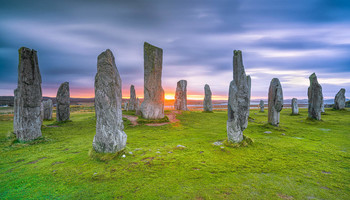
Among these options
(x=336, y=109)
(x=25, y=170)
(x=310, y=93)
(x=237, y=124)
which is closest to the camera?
(x=25, y=170)

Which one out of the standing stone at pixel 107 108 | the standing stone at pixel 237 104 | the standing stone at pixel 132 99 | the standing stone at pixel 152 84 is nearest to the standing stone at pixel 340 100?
the standing stone at pixel 237 104

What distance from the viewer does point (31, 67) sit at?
9.93 meters

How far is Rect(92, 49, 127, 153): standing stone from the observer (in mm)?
6633

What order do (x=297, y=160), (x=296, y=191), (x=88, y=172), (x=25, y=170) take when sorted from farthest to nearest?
(x=297, y=160), (x=25, y=170), (x=88, y=172), (x=296, y=191)

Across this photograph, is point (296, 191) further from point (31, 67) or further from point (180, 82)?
point (180, 82)

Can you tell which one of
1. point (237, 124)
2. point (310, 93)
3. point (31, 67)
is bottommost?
point (237, 124)

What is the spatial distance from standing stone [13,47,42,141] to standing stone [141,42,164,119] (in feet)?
28.2

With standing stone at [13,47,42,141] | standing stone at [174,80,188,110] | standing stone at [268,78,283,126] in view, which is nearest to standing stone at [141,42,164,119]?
standing stone at [13,47,42,141]

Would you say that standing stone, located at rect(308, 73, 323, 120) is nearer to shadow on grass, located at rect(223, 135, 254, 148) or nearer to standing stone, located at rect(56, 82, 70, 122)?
shadow on grass, located at rect(223, 135, 254, 148)

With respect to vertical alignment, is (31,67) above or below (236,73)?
above

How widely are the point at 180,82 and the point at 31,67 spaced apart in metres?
21.3

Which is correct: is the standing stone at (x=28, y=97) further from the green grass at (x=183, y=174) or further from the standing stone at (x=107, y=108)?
the standing stone at (x=107, y=108)

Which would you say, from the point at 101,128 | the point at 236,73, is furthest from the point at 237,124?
the point at 101,128

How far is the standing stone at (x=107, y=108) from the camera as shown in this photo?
663cm
